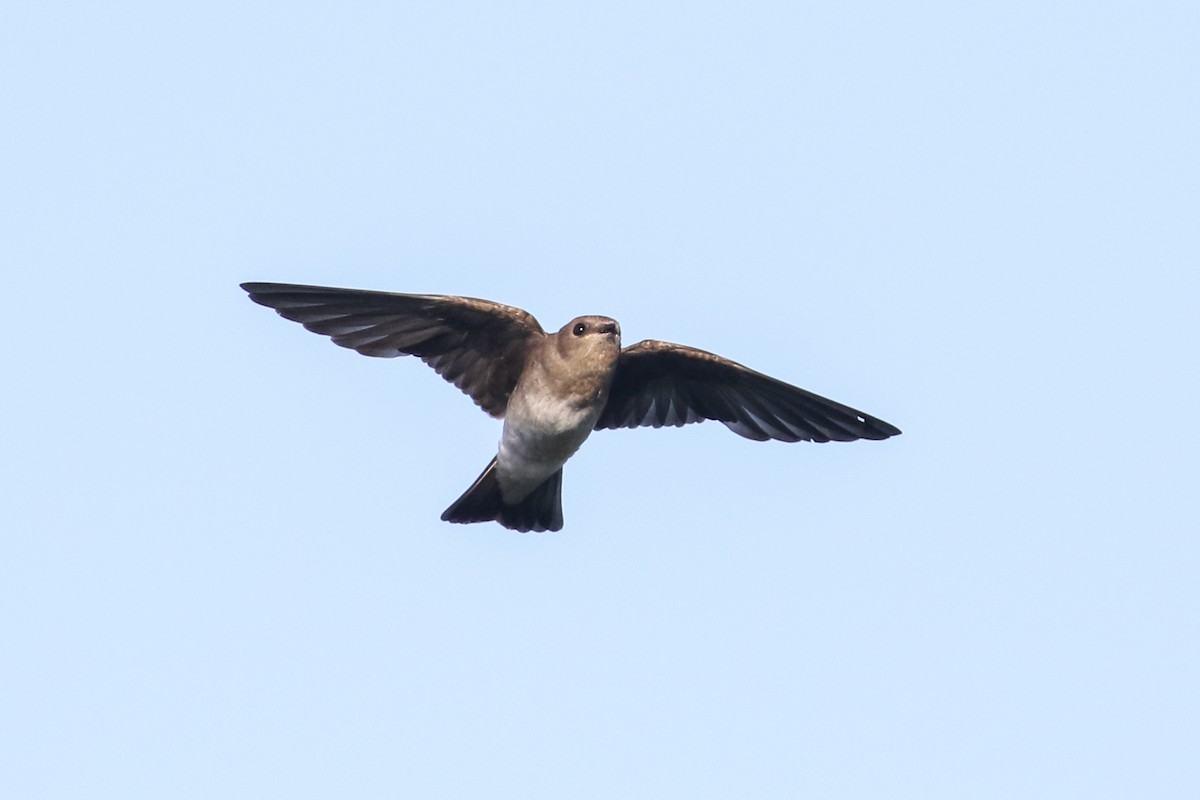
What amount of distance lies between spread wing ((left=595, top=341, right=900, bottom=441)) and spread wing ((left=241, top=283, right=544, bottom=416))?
81 cm

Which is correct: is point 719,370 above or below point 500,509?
above

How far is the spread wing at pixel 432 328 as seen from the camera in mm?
12266

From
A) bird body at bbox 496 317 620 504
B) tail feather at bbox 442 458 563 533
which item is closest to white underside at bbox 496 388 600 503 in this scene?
bird body at bbox 496 317 620 504

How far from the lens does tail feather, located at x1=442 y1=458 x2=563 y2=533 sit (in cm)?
1337

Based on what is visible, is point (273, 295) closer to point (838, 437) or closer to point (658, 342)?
point (658, 342)

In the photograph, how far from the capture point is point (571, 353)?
12.3 meters

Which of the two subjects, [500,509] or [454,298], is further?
[500,509]

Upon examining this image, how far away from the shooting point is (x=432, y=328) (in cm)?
1270

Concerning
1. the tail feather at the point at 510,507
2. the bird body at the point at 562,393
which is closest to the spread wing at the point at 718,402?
the tail feather at the point at 510,507

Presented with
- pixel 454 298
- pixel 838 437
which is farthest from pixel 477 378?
pixel 838 437

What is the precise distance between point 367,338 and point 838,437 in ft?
11.2

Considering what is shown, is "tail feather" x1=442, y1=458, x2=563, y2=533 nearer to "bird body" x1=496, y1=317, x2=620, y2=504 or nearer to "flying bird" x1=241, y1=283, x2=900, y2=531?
"flying bird" x1=241, y1=283, x2=900, y2=531

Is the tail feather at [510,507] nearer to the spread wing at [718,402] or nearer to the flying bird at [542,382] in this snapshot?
the flying bird at [542,382]

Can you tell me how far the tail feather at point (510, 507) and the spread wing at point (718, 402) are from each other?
1.88 feet
